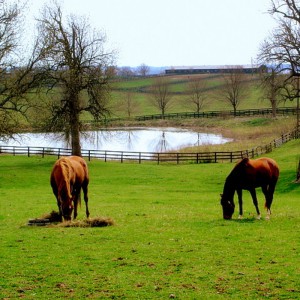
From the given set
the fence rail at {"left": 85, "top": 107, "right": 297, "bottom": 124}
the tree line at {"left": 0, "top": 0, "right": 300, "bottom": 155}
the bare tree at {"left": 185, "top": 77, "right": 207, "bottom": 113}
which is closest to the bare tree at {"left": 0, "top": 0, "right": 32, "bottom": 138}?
the tree line at {"left": 0, "top": 0, "right": 300, "bottom": 155}

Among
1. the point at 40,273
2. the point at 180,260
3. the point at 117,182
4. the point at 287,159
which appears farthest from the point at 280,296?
A: the point at 287,159

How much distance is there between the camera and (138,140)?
227 ft

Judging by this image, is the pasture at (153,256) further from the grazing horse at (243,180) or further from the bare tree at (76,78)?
the bare tree at (76,78)

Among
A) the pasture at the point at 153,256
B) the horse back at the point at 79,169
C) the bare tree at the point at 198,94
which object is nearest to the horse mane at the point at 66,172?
Answer: the horse back at the point at 79,169

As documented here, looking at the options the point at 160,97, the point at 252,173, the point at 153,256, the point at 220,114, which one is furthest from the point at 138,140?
the point at 153,256

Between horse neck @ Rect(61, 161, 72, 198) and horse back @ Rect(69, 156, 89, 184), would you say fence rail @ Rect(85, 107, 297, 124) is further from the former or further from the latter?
horse neck @ Rect(61, 161, 72, 198)

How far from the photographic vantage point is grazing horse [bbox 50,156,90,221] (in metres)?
14.4

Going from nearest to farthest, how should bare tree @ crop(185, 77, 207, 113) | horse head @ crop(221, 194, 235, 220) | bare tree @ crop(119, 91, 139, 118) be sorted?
horse head @ crop(221, 194, 235, 220), bare tree @ crop(119, 91, 139, 118), bare tree @ crop(185, 77, 207, 113)

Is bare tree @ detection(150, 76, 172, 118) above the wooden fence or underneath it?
above

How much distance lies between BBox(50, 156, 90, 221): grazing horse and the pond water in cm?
3686

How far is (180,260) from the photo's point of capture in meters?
10.7

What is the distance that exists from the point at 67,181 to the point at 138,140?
5460 centimetres

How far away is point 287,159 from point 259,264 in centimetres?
3361

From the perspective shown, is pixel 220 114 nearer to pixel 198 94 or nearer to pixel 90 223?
pixel 198 94
